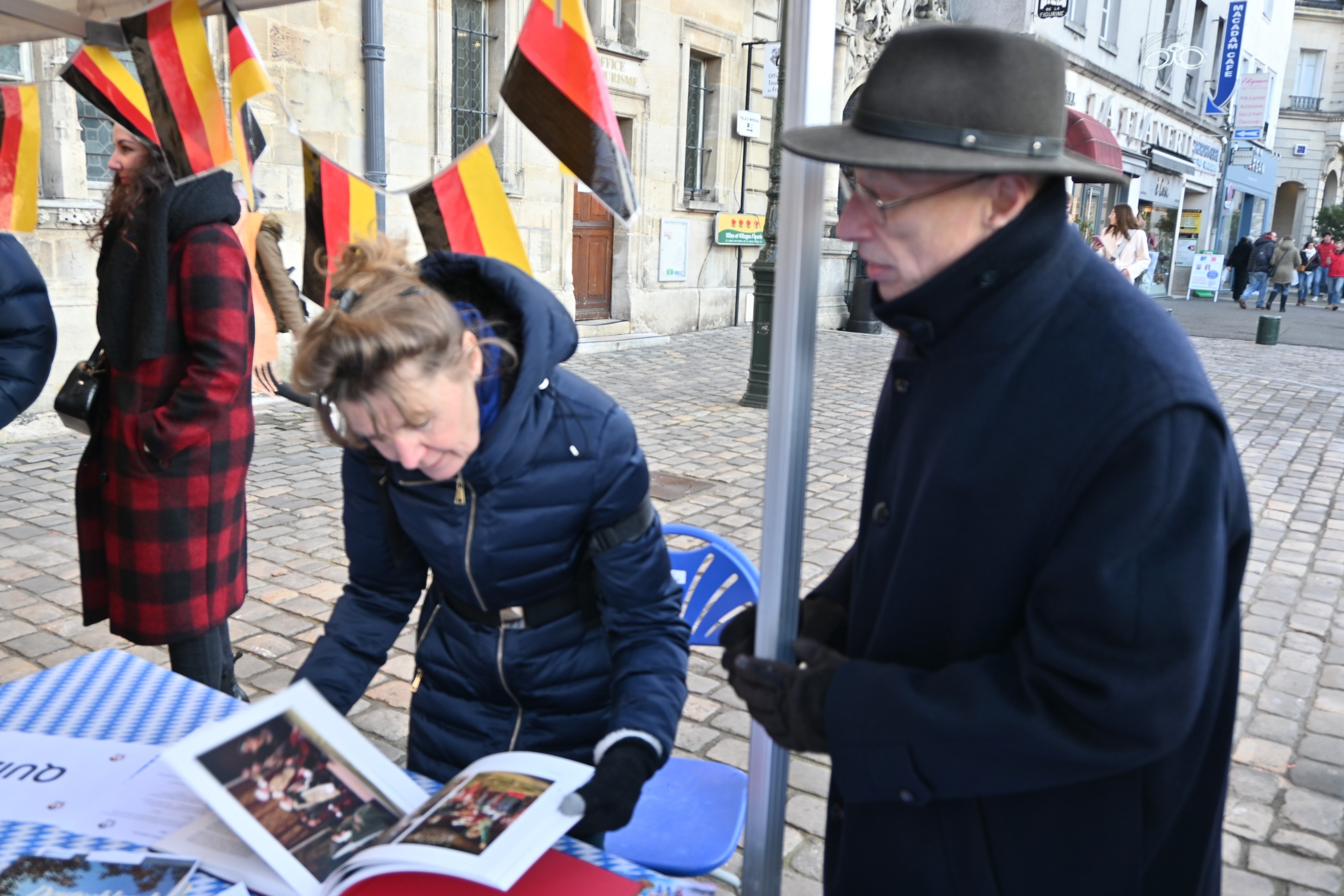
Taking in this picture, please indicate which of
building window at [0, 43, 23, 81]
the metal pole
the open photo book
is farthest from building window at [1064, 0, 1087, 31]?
the open photo book

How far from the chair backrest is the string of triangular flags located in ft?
2.65

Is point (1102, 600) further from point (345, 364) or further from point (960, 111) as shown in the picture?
point (345, 364)

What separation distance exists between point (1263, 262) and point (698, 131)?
1672cm

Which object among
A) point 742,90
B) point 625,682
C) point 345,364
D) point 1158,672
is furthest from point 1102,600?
point 742,90

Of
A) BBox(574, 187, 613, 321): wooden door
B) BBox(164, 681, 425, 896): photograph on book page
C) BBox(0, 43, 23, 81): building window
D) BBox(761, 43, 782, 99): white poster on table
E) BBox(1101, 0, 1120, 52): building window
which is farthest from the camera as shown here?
BBox(1101, 0, 1120, 52): building window

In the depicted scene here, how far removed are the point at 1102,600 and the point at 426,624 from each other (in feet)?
4.25

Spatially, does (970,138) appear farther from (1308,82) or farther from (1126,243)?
(1308,82)

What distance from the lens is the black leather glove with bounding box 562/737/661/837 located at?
55.6 inches

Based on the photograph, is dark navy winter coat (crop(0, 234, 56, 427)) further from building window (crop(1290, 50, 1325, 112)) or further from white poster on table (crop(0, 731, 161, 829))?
building window (crop(1290, 50, 1325, 112))

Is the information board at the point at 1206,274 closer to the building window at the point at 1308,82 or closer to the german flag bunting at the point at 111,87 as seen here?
the building window at the point at 1308,82

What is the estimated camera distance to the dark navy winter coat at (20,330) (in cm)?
286

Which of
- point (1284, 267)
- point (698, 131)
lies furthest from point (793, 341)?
point (1284, 267)

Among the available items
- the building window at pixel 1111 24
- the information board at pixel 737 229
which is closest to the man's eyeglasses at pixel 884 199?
the information board at pixel 737 229

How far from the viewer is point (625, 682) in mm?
1702
